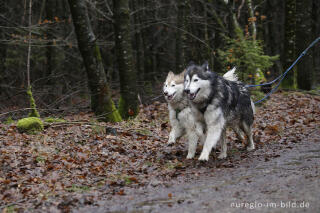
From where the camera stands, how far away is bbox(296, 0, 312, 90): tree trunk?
1443cm

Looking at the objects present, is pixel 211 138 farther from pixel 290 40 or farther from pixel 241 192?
pixel 290 40

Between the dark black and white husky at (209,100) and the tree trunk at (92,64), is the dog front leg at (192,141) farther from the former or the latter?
the tree trunk at (92,64)

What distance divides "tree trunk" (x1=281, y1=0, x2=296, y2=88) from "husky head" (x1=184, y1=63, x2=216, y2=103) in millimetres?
9764

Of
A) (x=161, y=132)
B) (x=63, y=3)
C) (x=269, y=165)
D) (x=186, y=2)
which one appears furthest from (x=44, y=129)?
(x=63, y=3)

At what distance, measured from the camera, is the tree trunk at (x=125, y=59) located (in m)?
10.6

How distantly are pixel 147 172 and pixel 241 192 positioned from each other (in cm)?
199

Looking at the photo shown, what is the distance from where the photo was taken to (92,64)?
10.3 metres

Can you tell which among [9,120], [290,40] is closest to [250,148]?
[9,120]

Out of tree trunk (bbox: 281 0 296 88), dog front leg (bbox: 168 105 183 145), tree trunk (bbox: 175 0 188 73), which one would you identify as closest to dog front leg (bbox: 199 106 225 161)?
dog front leg (bbox: 168 105 183 145)

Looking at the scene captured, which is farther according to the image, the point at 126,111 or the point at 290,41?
the point at 290,41

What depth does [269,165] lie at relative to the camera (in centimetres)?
582

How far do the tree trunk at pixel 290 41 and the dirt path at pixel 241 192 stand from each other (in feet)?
31.6

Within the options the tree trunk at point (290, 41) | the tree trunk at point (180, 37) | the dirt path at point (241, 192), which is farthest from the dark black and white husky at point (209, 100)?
the tree trunk at point (290, 41)

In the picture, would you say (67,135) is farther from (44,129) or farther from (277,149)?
(277,149)
